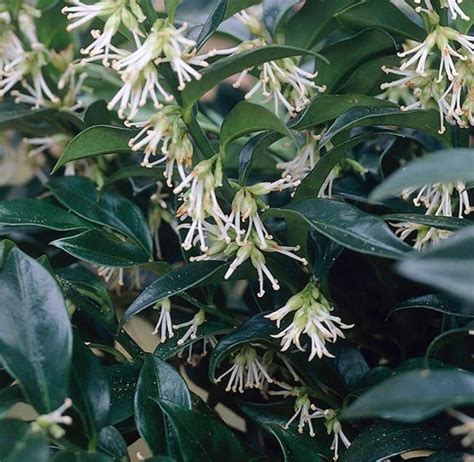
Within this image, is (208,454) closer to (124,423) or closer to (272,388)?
(124,423)

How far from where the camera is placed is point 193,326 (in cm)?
58

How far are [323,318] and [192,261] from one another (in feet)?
0.30

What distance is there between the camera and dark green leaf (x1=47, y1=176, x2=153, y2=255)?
62cm

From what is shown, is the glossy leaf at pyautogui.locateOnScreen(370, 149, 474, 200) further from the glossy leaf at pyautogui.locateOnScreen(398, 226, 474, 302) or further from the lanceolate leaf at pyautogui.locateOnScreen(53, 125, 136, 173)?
the lanceolate leaf at pyautogui.locateOnScreen(53, 125, 136, 173)

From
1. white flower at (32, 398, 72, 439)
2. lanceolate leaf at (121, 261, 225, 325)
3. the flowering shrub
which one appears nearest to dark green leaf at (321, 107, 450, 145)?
the flowering shrub

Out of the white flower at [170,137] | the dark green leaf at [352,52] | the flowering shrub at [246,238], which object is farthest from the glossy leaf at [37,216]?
the dark green leaf at [352,52]

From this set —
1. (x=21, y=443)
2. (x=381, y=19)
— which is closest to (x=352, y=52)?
(x=381, y=19)

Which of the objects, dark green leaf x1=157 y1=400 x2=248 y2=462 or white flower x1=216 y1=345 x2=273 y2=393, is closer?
dark green leaf x1=157 y1=400 x2=248 y2=462

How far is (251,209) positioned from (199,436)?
5.5 inches

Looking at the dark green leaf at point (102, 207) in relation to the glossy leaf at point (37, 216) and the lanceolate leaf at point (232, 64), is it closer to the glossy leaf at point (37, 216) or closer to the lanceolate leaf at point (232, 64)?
the glossy leaf at point (37, 216)

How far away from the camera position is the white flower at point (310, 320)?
518 millimetres

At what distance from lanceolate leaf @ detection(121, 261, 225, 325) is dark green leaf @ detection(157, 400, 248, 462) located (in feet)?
0.26

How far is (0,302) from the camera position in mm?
438

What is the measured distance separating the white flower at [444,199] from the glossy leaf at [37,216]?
236 millimetres
